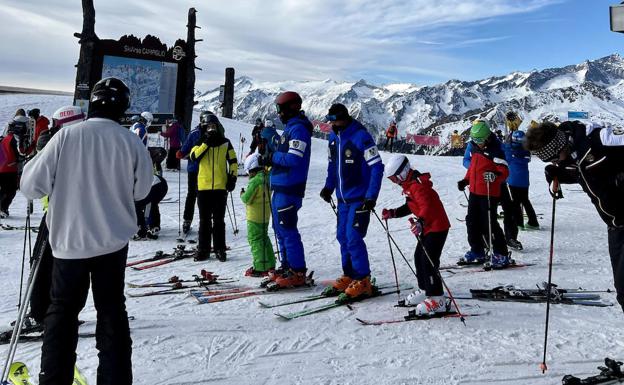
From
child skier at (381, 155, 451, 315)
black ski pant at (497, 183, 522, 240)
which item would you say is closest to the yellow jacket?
child skier at (381, 155, 451, 315)

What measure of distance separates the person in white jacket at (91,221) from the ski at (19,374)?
69cm

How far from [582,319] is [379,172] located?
241 cm

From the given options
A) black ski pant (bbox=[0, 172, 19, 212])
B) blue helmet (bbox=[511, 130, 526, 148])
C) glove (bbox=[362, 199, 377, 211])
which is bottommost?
black ski pant (bbox=[0, 172, 19, 212])

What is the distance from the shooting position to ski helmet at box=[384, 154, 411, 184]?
198 inches

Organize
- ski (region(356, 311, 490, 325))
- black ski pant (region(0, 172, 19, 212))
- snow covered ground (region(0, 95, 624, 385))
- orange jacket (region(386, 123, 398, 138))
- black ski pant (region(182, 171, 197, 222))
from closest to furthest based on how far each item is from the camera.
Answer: snow covered ground (region(0, 95, 624, 385))
ski (region(356, 311, 490, 325))
black ski pant (region(182, 171, 197, 222))
black ski pant (region(0, 172, 19, 212))
orange jacket (region(386, 123, 398, 138))

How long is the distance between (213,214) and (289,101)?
247 cm

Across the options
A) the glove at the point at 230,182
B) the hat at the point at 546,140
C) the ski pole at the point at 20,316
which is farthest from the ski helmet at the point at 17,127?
the hat at the point at 546,140

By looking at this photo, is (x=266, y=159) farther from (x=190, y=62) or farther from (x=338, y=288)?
(x=190, y=62)

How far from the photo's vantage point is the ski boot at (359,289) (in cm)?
543

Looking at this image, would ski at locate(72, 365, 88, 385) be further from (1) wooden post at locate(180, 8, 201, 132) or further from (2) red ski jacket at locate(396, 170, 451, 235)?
(1) wooden post at locate(180, 8, 201, 132)

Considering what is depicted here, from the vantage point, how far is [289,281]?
5922mm

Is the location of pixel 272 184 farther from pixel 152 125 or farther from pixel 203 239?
pixel 152 125

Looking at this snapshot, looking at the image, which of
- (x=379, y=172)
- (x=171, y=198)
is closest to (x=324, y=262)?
(x=379, y=172)

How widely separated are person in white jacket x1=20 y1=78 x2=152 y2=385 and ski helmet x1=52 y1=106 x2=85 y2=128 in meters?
0.68
